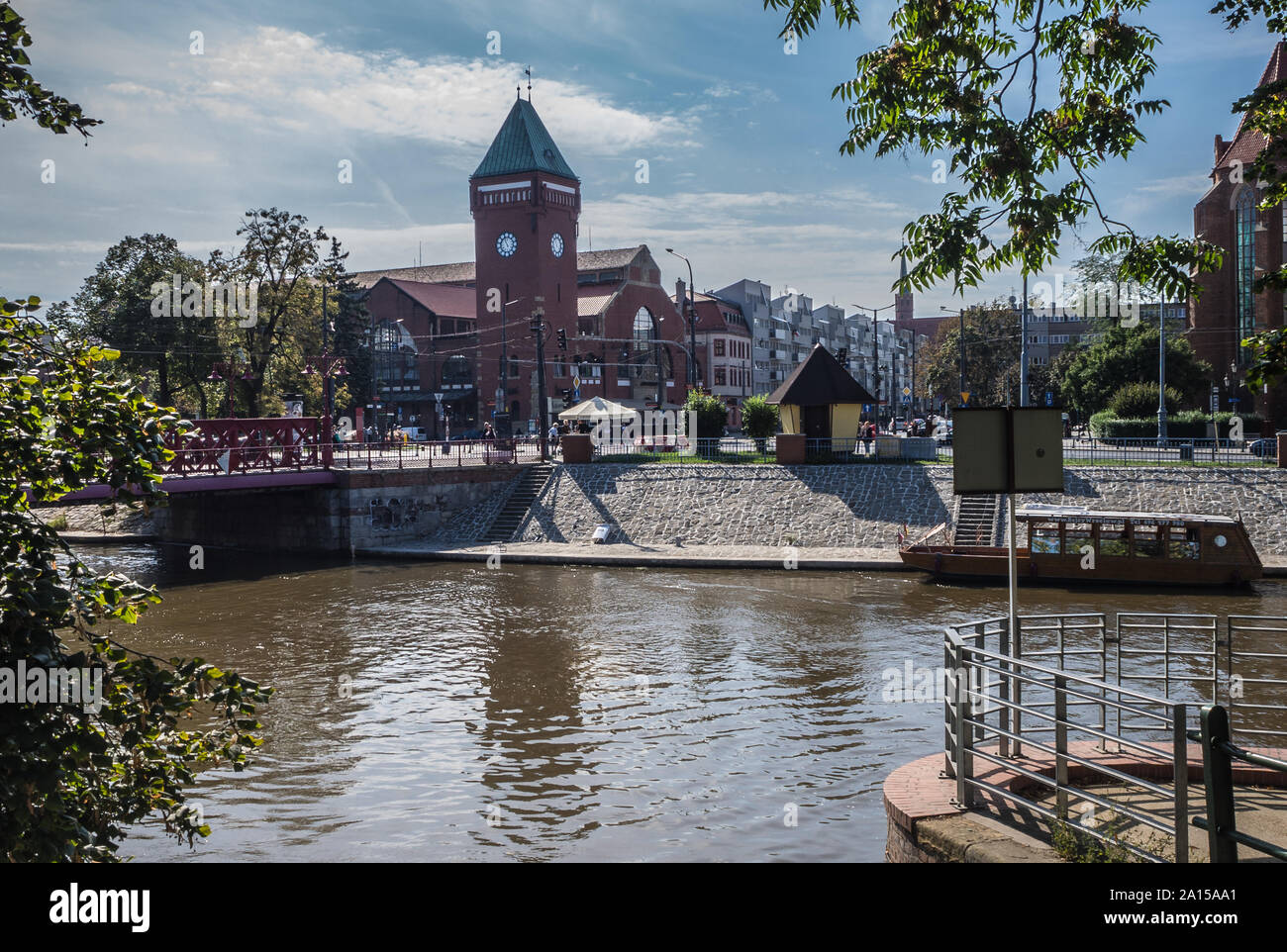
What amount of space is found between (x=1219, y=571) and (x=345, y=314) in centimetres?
6749

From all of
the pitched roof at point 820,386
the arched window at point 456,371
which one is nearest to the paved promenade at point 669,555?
the pitched roof at point 820,386

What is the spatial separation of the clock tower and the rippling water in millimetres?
55358

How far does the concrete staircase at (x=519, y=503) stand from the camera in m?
39.6

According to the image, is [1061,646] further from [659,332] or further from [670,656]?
[659,332]

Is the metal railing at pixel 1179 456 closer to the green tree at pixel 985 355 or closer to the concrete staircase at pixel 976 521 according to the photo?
the concrete staircase at pixel 976 521

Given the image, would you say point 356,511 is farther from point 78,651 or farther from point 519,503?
point 78,651

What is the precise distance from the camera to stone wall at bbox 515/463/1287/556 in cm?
3250

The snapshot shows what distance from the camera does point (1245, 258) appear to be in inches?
2766

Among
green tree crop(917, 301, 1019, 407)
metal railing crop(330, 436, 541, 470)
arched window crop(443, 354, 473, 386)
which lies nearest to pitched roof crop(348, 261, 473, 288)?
arched window crop(443, 354, 473, 386)

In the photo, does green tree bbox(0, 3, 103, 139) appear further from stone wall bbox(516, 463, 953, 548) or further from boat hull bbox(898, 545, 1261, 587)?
stone wall bbox(516, 463, 953, 548)
